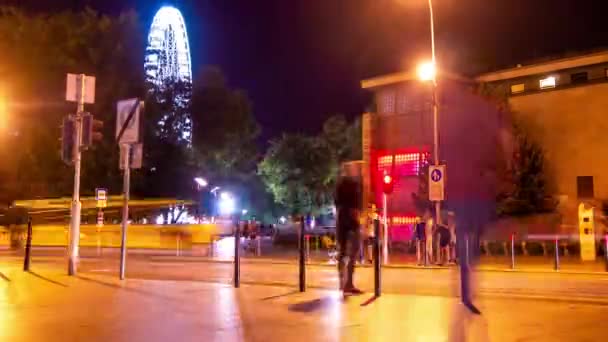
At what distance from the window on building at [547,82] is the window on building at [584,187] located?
18.4 feet

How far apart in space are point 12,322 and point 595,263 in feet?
67.9

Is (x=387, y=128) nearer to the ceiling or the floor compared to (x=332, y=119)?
nearer to the floor

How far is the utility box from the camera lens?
23391 millimetres

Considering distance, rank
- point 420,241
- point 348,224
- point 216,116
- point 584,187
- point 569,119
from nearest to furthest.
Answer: point 348,224 < point 420,241 < point 584,187 < point 569,119 < point 216,116

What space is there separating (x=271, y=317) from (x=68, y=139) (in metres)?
8.43

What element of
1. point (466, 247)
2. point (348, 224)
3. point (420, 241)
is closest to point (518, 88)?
point (420, 241)

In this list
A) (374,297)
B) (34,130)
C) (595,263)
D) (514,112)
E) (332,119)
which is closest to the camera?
(374,297)

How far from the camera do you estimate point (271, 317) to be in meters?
7.95

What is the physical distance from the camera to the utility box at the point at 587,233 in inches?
921

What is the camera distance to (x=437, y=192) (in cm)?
2062

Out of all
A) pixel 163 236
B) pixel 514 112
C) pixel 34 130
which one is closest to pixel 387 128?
pixel 514 112

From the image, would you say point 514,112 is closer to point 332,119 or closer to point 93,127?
point 93,127

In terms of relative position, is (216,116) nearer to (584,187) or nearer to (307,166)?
(307,166)

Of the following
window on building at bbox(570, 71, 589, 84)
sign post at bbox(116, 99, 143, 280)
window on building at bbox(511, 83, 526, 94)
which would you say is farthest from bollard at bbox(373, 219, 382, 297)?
window on building at bbox(511, 83, 526, 94)
